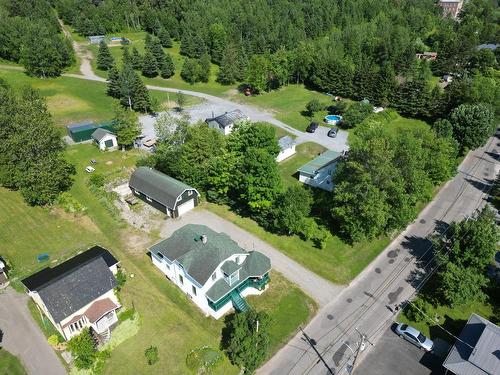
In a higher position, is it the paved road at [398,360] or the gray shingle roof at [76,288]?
the gray shingle roof at [76,288]

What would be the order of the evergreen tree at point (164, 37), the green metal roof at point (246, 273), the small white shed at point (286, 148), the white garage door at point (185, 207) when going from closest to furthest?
the green metal roof at point (246, 273) < the white garage door at point (185, 207) < the small white shed at point (286, 148) < the evergreen tree at point (164, 37)

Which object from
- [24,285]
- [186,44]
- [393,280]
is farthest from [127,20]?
[393,280]

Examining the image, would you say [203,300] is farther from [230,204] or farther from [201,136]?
[201,136]

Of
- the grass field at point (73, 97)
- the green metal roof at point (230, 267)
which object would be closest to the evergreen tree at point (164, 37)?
the grass field at point (73, 97)

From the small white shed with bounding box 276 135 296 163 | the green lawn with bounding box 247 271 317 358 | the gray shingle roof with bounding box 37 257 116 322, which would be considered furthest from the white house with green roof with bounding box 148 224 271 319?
the small white shed with bounding box 276 135 296 163

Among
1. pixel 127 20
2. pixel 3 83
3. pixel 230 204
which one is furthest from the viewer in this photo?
pixel 127 20

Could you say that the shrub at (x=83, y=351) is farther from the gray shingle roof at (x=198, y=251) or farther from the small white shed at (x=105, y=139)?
the small white shed at (x=105, y=139)

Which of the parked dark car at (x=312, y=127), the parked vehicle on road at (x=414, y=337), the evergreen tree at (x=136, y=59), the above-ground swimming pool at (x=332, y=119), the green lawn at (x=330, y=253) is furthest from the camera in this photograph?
the evergreen tree at (x=136, y=59)
